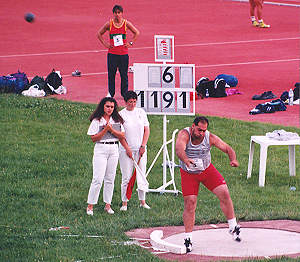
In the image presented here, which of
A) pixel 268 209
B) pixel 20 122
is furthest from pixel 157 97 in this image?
pixel 20 122

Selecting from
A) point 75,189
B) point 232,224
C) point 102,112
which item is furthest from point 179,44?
point 232,224

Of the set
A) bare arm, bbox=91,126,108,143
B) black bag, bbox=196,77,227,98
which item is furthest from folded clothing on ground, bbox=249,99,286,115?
→ bare arm, bbox=91,126,108,143

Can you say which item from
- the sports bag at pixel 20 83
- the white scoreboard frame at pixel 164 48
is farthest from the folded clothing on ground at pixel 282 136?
the sports bag at pixel 20 83

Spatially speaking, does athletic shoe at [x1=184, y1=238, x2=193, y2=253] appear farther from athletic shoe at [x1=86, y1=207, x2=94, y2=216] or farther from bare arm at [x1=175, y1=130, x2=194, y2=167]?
athletic shoe at [x1=86, y1=207, x2=94, y2=216]

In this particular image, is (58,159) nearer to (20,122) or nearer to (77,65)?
(20,122)

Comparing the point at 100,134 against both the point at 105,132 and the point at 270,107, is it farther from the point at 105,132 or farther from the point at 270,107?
the point at 270,107

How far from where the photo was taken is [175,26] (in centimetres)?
3647

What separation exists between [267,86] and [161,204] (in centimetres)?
1048

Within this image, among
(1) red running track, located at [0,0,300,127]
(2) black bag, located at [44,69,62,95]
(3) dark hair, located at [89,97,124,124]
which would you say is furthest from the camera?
(1) red running track, located at [0,0,300,127]

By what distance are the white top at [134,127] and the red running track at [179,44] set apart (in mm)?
7165

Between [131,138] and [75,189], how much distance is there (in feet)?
7.13

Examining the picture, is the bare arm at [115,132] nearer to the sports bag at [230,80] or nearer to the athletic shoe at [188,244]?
the athletic shoe at [188,244]

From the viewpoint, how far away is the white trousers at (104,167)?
47.4 feet

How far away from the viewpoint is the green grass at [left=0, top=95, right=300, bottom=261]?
42.2ft
